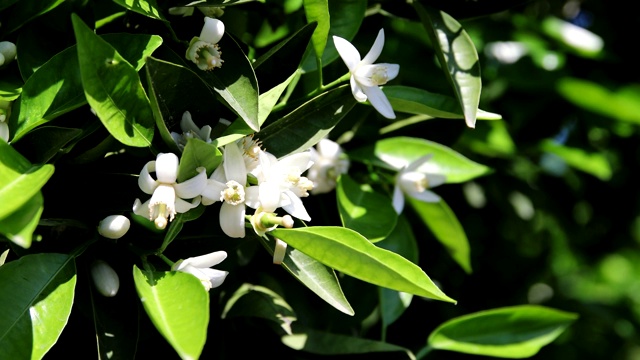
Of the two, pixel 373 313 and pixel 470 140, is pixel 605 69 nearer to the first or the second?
pixel 470 140

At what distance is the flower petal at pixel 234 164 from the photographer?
0.90m

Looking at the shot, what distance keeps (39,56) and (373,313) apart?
0.71 metres

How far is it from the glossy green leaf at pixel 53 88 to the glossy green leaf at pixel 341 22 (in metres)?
0.31

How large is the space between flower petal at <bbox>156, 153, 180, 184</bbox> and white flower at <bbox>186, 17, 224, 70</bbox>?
158 millimetres

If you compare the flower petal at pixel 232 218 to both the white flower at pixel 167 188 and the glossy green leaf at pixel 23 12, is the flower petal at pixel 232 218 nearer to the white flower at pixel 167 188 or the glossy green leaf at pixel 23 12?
the white flower at pixel 167 188

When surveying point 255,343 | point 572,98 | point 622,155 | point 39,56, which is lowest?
point 622,155

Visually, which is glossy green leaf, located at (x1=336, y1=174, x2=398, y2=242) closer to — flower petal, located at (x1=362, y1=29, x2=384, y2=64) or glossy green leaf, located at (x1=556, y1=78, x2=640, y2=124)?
flower petal, located at (x1=362, y1=29, x2=384, y2=64)

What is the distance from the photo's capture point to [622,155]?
2193 millimetres

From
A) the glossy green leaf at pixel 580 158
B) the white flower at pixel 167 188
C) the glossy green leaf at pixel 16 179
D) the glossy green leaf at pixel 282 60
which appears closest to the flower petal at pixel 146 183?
the white flower at pixel 167 188

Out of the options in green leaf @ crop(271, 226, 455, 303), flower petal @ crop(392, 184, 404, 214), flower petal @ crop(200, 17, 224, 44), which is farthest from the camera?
flower petal @ crop(392, 184, 404, 214)

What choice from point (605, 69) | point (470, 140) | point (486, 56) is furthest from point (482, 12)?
point (605, 69)

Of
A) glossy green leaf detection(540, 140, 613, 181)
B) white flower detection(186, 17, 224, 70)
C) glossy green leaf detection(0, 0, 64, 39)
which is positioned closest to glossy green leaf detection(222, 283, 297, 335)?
white flower detection(186, 17, 224, 70)

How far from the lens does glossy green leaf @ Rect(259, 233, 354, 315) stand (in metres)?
0.94

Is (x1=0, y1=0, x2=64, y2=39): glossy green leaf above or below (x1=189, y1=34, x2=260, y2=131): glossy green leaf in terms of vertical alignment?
above
